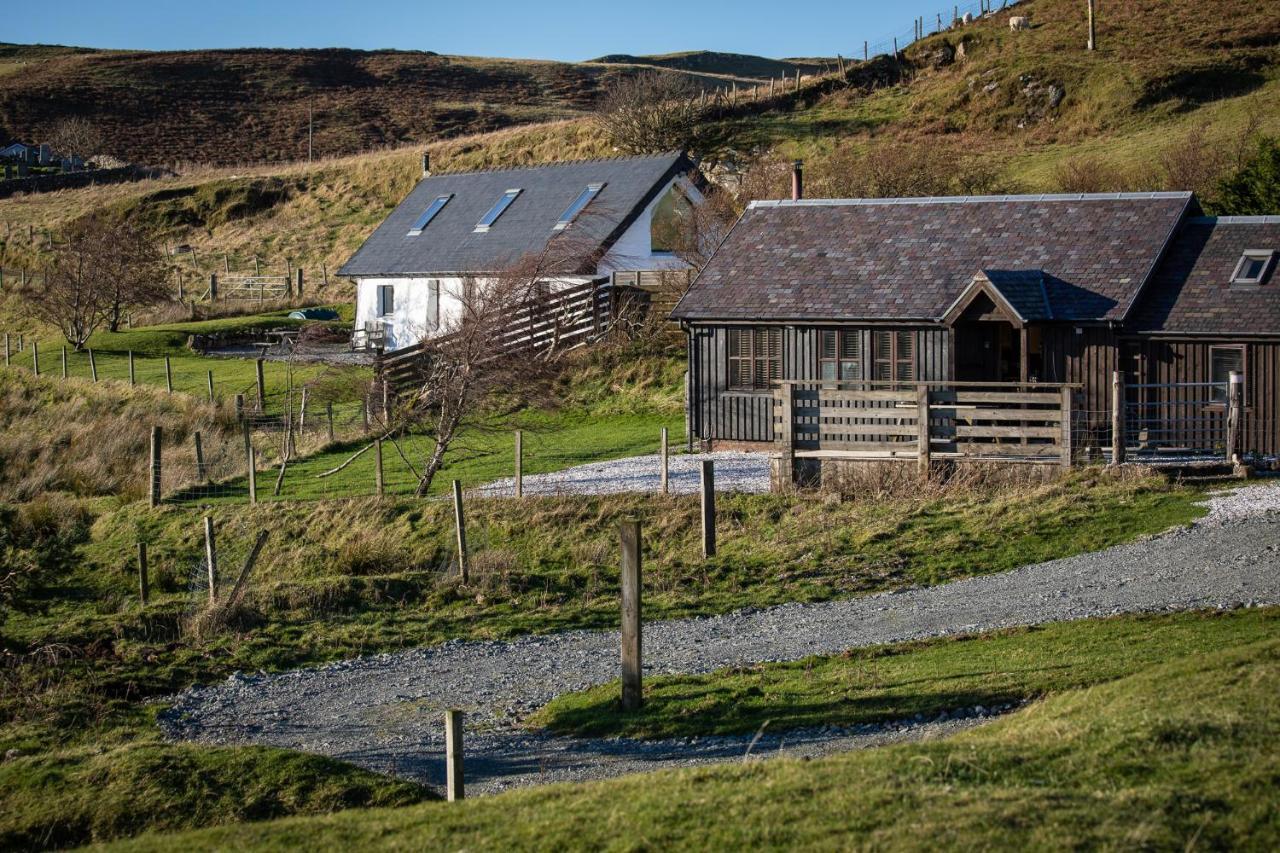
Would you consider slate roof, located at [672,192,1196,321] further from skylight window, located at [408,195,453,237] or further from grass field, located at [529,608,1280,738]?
skylight window, located at [408,195,453,237]

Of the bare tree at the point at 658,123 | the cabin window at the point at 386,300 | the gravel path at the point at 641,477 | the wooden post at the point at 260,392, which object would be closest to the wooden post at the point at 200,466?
the wooden post at the point at 260,392

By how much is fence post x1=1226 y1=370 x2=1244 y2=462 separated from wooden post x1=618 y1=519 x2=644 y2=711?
1407 centimetres

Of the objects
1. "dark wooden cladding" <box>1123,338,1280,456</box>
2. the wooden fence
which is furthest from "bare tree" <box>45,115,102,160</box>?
"dark wooden cladding" <box>1123,338,1280,456</box>

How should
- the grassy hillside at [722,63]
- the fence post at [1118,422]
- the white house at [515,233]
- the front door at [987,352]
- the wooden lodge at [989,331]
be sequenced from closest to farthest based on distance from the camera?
the fence post at [1118,422]
the wooden lodge at [989,331]
the front door at [987,352]
the white house at [515,233]
the grassy hillside at [722,63]

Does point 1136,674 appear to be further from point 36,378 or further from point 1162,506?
point 36,378

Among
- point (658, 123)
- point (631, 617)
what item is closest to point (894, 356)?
point (631, 617)

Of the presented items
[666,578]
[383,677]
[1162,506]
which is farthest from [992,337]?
[383,677]

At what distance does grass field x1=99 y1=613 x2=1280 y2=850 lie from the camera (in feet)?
26.2

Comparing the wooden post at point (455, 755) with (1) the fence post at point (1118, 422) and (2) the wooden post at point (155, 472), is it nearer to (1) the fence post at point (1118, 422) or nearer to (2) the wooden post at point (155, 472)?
(1) the fence post at point (1118, 422)

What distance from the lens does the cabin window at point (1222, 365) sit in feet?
85.1

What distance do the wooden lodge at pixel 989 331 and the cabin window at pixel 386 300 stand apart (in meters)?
18.2

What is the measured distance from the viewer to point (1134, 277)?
26766mm

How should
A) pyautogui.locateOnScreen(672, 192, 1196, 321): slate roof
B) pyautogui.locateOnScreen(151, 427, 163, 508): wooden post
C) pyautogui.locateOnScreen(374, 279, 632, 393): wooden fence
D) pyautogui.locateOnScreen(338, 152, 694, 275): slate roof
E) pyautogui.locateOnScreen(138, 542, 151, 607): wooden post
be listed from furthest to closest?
pyautogui.locateOnScreen(338, 152, 694, 275): slate roof → pyautogui.locateOnScreen(374, 279, 632, 393): wooden fence → pyautogui.locateOnScreen(151, 427, 163, 508): wooden post → pyautogui.locateOnScreen(672, 192, 1196, 321): slate roof → pyautogui.locateOnScreen(138, 542, 151, 607): wooden post

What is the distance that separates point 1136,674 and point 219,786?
7.73 metres
